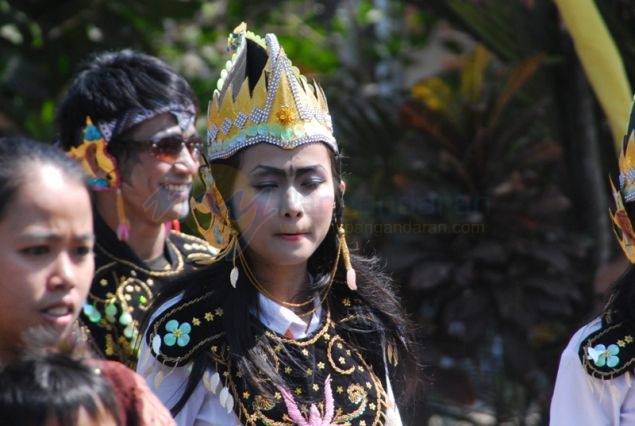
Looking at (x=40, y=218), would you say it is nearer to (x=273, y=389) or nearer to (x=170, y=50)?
(x=273, y=389)

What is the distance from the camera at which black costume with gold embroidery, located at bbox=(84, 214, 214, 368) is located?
3777 mm

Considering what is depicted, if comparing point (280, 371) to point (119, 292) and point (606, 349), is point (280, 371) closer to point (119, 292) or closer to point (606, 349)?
point (606, 349)

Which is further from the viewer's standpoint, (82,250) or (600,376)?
(600,376)

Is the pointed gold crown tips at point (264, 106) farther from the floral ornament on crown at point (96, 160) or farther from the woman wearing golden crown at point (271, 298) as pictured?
the floral ornament on crown at point (96, 160)

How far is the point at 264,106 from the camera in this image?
3064 mm

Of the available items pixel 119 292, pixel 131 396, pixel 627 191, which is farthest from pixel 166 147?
pixel 131 396

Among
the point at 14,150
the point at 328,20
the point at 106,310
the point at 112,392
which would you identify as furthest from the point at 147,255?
the point at 328,20

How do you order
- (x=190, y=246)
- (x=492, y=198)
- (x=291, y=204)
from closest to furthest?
1. (x=291, y=204)
2. (x=190, y=246)
3. (x=492, y=198)

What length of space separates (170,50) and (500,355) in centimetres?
362

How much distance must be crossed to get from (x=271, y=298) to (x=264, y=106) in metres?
0.52

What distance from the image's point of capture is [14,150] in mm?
2410

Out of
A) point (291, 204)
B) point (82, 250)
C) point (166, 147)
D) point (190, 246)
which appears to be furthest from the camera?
point (190, 246)

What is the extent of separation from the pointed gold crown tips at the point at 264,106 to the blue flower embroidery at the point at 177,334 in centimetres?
47

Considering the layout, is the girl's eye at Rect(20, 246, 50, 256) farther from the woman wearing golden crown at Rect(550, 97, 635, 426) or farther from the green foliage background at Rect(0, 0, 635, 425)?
the green foliage background at Rect(0, 0, 635, 425)
